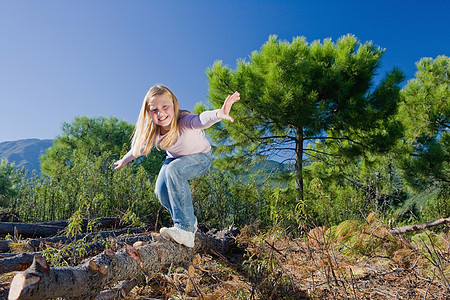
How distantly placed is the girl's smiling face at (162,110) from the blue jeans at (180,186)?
0.29m

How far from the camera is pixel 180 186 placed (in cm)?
206

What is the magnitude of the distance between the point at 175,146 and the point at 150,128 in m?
0.24

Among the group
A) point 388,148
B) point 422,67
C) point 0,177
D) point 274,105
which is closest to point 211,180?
point 274,105

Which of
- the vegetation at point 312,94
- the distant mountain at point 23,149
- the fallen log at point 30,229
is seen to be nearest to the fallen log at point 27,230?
the fallen log at point 30,229

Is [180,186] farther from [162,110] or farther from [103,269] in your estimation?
[103,269]

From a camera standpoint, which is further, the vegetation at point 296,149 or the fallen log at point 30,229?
the vegetation at point 296,149

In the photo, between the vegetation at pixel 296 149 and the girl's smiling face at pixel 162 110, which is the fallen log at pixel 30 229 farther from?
the girl's smiling face at pixel 162 110

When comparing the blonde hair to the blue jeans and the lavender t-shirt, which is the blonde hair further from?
the blue jeans

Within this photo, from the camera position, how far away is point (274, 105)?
6.82 metres

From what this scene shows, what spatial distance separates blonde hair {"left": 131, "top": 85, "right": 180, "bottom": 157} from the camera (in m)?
2.10

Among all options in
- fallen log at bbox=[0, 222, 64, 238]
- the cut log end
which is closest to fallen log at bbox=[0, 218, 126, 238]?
fallen log at bbox=[0, 222, 64, 238]

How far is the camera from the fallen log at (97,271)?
3.69ft

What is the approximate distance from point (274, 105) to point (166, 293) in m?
5.52

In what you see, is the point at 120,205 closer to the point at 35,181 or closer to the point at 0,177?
the point at 35,181
